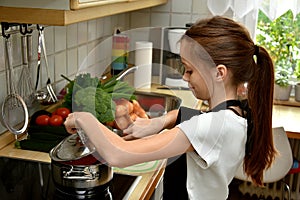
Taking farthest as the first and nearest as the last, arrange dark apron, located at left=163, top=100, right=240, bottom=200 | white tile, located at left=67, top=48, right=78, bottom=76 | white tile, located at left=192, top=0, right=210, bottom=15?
white tile, located at left=192, top=0, right=210, bottom=15
white tile, located at left=67, top=48, right=78, bottom=76
dark apron, located at left=163, top=100, right=240, bottom=200

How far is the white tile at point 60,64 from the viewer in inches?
72.1

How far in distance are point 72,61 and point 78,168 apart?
35.5 inches

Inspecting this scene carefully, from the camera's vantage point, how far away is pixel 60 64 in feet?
6.12

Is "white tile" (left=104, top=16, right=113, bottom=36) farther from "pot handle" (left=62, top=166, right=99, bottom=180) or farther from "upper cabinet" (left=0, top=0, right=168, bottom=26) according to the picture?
"pot handle" (left=62, top=166, right=99, bottom=180)

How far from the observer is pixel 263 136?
1.20 meters

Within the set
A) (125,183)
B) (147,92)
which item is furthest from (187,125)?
(147,92)

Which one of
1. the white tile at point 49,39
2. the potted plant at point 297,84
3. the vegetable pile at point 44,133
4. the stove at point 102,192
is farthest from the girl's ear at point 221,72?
the potted plant at point 297,84

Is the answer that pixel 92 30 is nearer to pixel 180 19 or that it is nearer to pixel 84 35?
pixel 84 35

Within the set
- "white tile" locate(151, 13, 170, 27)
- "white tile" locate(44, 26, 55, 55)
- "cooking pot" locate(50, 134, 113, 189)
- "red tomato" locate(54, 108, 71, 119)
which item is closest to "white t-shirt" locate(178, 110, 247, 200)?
"cooking pot" locate(50, 134, 113, 189)

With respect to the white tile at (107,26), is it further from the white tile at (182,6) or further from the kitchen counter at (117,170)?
the kitchen counter at (117,170)

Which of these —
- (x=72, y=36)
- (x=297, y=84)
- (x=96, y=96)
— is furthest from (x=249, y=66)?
(x=297, y=84)

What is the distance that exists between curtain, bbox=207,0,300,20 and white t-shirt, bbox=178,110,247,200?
1334 mm

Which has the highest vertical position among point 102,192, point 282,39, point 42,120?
point 282,39

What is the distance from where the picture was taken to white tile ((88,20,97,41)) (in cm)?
215
